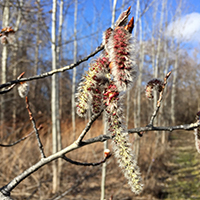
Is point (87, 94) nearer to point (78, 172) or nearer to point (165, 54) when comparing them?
point (78, 172)

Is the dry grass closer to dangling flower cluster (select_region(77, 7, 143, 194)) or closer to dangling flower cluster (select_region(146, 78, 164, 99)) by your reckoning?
dangling flower cluster (select_region(146, 78, 164, 99))

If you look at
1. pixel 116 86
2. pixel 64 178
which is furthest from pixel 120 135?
pixel 64 178

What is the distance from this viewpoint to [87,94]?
2.10 feet

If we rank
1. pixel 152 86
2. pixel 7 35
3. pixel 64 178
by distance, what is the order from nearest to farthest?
1. pixel 152 86
2. pixel 7 35
3. pixel 64 178

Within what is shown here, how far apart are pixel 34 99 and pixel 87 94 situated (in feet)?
35.3

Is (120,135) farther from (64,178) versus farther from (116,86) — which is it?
(64,178)

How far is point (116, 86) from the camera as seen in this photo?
1.74ft

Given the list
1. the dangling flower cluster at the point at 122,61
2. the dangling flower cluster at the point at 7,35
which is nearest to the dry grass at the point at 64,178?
the dangling flower cluster at the point at 7,35

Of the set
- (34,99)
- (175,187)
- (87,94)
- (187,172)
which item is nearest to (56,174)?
(175,187)

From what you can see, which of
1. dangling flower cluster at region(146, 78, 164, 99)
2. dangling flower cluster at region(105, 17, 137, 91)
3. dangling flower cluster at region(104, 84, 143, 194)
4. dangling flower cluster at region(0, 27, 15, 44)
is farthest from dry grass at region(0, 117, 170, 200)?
dangling flower cluster at region(105, 17, 137, 91)

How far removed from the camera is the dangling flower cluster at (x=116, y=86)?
0.50 m

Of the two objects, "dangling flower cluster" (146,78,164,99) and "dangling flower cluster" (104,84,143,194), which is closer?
"dangling flower cluster" (104,84,143,194)

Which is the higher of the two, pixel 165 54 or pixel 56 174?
pixel 165 54

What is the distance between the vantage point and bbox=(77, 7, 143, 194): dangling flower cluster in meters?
0.50
